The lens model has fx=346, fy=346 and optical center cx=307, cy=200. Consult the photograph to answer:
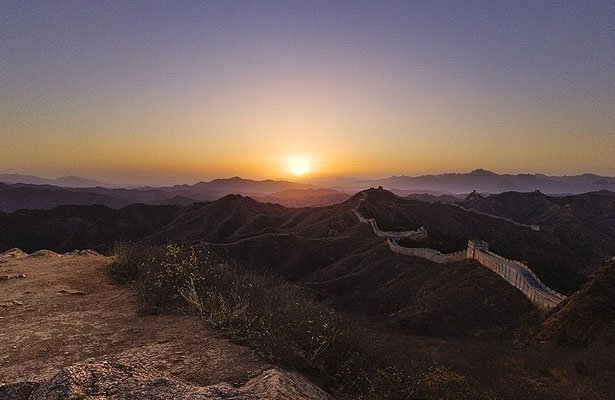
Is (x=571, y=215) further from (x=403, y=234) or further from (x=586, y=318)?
(x=586, y=318)

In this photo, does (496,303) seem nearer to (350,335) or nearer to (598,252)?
(350,335)

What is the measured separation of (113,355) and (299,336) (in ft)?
9.44

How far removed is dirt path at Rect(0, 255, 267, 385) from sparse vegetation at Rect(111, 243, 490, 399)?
33cm

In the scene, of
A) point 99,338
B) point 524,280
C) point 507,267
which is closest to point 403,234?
point 507,267

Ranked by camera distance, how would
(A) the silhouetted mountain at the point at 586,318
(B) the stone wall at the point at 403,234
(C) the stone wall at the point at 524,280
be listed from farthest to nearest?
(B) the stone wall at the point at 403,234
(C) the stone wall at the point at 524,280
(A) the silhouetted mountain at the point at 586,318

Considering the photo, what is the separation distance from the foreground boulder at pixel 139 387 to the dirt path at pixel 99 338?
52cm

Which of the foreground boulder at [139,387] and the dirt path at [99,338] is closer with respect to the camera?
the foreground boulder at [139,387]

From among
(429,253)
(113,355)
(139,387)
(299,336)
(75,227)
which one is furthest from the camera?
(75,227)

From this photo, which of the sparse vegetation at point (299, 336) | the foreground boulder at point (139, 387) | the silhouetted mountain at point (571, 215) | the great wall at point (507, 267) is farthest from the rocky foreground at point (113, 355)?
the silhouetted mountain at point (571, 215)

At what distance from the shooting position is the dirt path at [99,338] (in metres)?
4.83

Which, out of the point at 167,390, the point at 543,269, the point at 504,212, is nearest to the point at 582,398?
the point at 167,390

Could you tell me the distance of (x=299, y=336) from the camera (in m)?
5.95

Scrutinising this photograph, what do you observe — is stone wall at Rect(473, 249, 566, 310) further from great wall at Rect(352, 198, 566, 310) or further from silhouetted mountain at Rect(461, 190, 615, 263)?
silhouetted mountain at Rect(461, 190, 615, 263)

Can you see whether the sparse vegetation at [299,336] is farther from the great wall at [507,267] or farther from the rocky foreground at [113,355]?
the great wall at [507,267]
